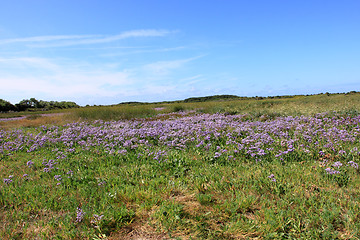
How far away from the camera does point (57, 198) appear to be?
4.45 m

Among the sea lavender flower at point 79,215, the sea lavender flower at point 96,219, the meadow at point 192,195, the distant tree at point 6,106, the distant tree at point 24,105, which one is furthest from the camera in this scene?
the distant tree at point 24,105

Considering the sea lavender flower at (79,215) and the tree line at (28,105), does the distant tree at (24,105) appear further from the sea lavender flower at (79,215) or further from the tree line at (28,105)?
the sea lavender flower at (79,215)

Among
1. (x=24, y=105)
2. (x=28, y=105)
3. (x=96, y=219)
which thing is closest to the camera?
(x=96, y=219)

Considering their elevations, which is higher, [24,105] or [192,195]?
[24,105]

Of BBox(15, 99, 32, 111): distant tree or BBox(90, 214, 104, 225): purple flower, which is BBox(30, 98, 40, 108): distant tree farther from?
BBox(90, 214, 104, 225): purple flower

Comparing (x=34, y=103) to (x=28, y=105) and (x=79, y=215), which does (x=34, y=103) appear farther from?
(x=79, y=215)

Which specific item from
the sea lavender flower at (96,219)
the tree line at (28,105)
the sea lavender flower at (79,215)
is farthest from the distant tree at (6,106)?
the sea lavender flower at (96,219)

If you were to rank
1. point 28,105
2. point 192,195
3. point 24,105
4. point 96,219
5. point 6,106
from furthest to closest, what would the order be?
point 28,105 → point 24,105 → point 6,106 → point 192,195 → point 96,219

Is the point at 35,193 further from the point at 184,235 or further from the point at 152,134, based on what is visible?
the point at 152,134

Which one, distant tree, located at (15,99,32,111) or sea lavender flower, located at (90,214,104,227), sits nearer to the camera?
sea lavender flower, located at (90,214,104,227)

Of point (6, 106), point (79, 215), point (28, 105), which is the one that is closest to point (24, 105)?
point (28, 105)

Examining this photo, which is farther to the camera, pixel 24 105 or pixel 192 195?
pixel 24 105

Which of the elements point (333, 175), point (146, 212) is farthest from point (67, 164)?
point (333, 175)

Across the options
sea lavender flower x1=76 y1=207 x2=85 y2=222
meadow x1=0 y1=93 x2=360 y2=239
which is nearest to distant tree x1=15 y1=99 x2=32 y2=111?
meadow x1=0 y1=93 x2=360 y2=239
